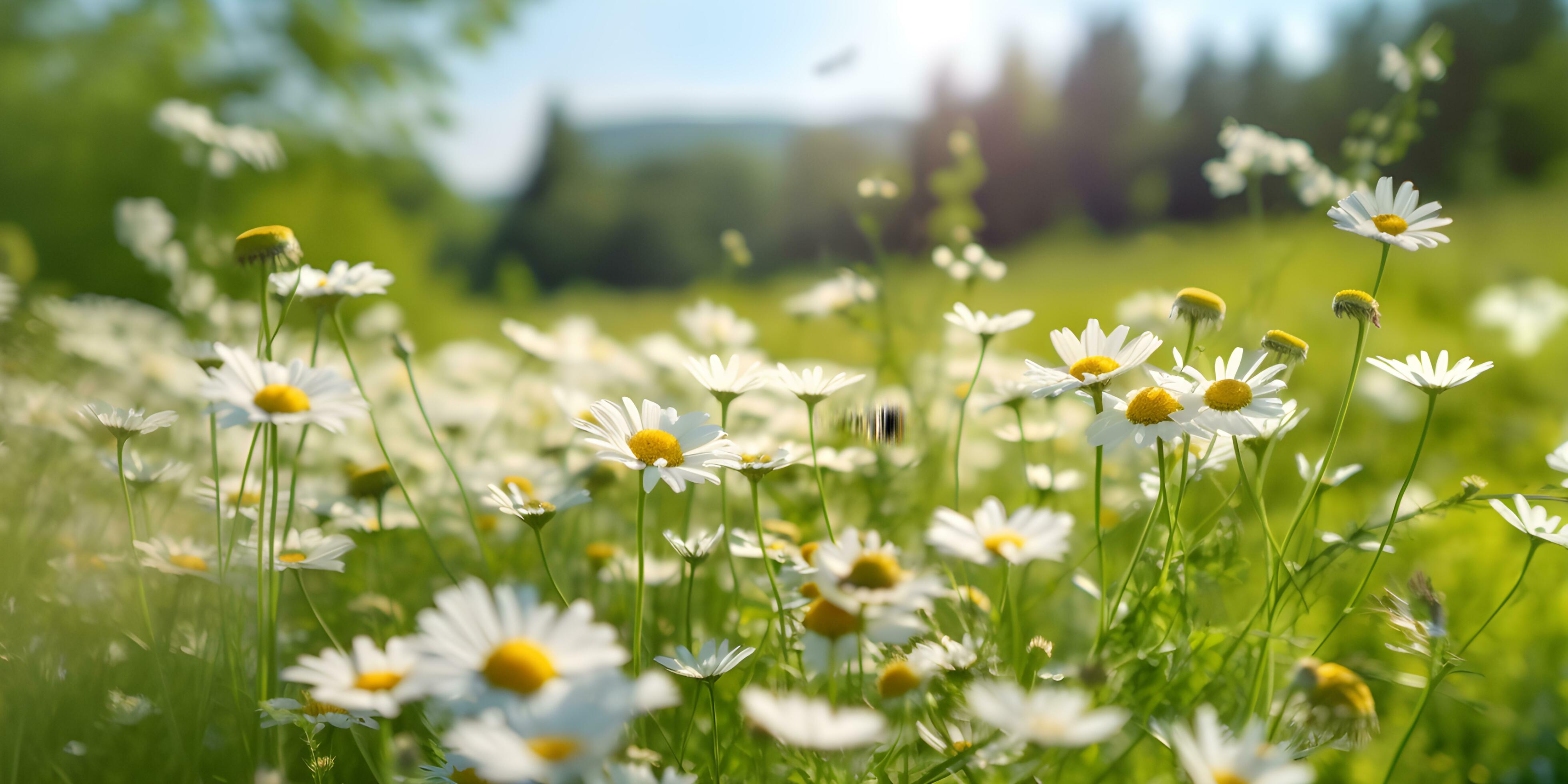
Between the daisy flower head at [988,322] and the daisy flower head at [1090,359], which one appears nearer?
the daisy flower head at [1090,359]

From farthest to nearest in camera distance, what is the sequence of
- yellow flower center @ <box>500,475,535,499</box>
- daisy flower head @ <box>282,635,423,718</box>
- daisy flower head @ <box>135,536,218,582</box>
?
yellow flower center @ <box>500,475,535,499</box> → daisy flower head @ <box>135,536,218,582</box> → daisy flower head @ <box>282,635,423,718</box>

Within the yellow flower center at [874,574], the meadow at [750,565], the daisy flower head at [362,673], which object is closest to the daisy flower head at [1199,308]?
the meadow at [750,565]

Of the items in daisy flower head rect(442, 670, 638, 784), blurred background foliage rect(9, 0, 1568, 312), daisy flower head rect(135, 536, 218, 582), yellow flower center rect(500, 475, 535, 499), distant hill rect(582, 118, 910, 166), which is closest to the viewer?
daisy flower head rect(442, 670, 638, 784)

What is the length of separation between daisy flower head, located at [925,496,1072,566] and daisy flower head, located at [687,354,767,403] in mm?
282

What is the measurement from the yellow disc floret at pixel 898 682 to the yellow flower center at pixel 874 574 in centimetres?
8

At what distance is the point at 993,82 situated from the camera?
19.9 meters

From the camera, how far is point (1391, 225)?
891 mm

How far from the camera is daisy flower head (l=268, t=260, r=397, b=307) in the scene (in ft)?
3.16

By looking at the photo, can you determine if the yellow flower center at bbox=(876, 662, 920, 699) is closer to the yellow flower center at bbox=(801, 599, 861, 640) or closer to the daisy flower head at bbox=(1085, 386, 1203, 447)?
the yellow flower center at bbox=(801, 599, 861, 640)

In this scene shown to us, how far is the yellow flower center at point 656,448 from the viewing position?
0.84 metres

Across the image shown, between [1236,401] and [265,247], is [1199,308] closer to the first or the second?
[1236,401]

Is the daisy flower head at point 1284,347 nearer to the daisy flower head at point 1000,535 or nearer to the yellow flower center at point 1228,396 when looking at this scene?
the yellow flower center at point 1228,396

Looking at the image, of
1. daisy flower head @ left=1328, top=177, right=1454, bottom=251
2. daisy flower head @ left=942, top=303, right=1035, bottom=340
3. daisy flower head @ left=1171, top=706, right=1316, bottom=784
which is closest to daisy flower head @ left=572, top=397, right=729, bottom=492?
daisy flower head @ left=942, top=303, right=1035, bottom=340

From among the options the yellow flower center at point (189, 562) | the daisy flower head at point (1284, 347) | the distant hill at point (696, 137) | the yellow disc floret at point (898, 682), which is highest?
the distant hill at point (696, 137)
